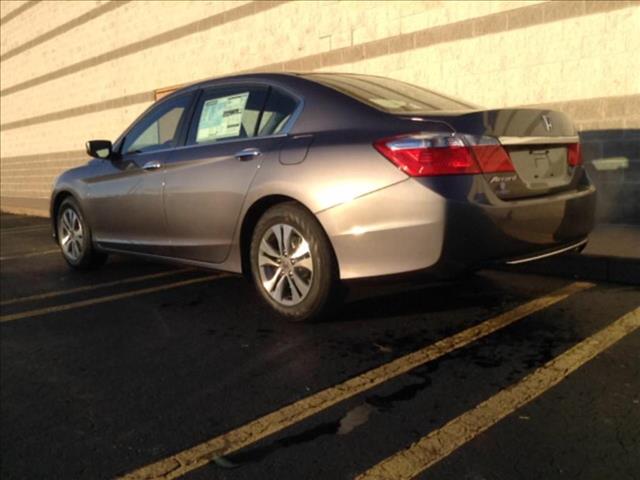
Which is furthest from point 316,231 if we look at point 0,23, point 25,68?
point 0,23

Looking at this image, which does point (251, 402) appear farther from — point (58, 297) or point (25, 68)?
point (25, 68)

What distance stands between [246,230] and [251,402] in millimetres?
1603

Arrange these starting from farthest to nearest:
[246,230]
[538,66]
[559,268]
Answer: [538,66]
[559,268]
[246,230]

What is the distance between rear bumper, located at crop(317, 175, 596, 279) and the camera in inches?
133

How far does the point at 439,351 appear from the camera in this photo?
3.43m

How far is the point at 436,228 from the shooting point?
338 cm

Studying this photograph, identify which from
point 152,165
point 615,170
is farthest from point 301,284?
point 615,170

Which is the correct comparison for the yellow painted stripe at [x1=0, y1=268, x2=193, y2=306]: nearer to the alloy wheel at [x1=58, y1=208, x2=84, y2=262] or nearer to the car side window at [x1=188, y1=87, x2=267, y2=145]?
the alloy wheel at [x1=58, y1=208, x2=84, y2=262]

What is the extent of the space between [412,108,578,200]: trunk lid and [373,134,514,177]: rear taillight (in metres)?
0.05

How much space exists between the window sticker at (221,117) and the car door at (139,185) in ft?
0.76

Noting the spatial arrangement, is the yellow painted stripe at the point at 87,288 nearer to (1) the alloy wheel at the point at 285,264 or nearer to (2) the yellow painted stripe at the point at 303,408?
(1) the alloy wheel at the point at 285,264

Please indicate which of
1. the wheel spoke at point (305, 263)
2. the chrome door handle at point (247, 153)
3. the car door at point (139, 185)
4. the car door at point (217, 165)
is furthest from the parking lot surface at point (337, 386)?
the chrome door handle at point (247, 153)

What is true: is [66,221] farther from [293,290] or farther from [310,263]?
[310,263]

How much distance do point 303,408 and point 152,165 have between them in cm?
284
